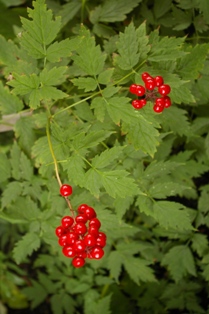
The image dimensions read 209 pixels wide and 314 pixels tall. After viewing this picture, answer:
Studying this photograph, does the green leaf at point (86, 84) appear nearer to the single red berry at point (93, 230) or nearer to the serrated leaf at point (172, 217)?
the single red berry at point (93, 230)

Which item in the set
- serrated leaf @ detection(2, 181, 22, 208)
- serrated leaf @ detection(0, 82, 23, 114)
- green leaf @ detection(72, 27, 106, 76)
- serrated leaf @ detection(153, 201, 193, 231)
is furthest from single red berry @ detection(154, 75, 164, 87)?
serrated leaf @ detection(2, 181, 22, 208)


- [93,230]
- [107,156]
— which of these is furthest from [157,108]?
[93,230]

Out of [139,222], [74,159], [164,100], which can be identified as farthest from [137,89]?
[139,222]

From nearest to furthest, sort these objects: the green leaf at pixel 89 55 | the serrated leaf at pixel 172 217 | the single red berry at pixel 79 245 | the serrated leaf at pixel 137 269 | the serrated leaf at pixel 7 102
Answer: the single red berry at pixel 79 245, the green leaf at pixel 89 55, the serrated leaf at pixel 172 217, the serrated leaf at pixel 7 102, the serrated leaf at pixel 137 269

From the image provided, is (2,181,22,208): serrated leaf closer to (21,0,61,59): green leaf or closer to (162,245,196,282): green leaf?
(21,0,61,59): green leaf

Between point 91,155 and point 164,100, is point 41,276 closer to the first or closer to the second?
point 91,155

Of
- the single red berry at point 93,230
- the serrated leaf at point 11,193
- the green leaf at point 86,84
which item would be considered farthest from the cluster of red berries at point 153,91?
the serrated leaf at point 11,193
